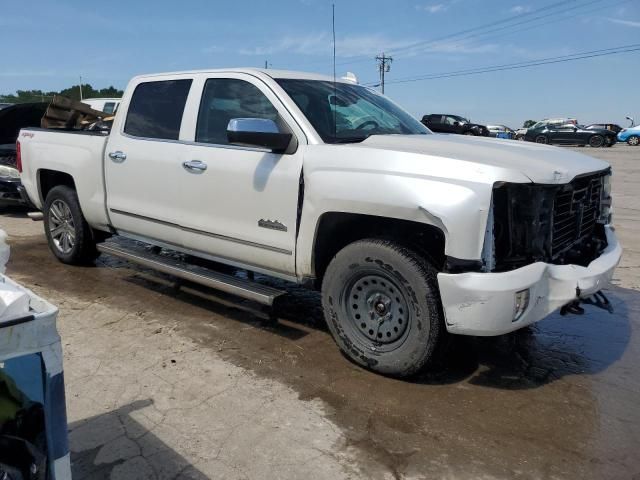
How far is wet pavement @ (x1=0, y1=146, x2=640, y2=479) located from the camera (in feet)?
9.26

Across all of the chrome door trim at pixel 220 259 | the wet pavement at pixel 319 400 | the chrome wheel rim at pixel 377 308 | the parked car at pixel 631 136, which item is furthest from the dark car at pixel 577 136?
the chrome wheel rim at pixel 377 308

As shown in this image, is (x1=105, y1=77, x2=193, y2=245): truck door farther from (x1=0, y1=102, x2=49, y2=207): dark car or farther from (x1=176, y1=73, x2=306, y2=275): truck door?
(x1=0, y1=102, x2=49, y2=207): dark car

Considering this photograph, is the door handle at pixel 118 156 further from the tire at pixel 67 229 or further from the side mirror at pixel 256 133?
the side mirror at pixel 256 133

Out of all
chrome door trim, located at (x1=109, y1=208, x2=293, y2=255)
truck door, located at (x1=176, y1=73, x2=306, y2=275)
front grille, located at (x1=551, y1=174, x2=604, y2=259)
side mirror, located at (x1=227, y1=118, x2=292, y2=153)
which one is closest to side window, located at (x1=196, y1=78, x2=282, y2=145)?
truck door, located at (x1=176, y1=73, x2=306, y2=275)

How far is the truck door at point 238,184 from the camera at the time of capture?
4031 millimetres

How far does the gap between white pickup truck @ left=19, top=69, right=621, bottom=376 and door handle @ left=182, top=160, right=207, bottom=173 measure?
0.01m

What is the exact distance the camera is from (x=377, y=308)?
12.1 ft

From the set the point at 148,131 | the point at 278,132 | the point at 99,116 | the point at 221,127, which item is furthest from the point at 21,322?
the point at 99,116

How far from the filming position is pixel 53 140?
6.10m

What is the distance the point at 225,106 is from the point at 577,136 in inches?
1374

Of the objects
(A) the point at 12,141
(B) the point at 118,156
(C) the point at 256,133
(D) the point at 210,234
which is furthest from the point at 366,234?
(A) the point at 12,141

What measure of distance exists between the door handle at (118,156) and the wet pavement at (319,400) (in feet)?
4.28

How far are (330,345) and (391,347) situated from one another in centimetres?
77

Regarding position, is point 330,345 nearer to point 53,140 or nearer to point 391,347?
point 391,347
